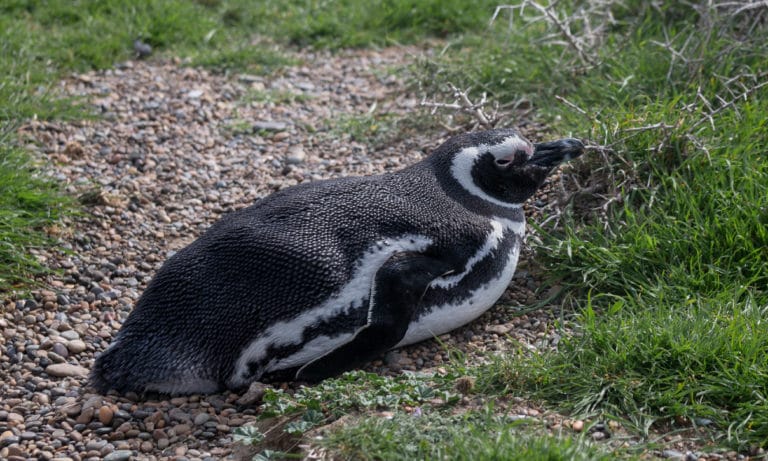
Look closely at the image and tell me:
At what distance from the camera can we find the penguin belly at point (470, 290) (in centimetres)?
334

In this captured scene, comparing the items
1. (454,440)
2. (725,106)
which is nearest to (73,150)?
(454,440)

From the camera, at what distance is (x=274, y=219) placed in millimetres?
3225

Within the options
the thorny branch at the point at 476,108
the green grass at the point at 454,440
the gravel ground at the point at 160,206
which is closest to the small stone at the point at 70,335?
the gravel ground at the point at 160,206

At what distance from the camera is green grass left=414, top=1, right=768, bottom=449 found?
2.94 m

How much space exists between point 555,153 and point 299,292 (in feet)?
4.21

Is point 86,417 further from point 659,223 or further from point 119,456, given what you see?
point 659,223

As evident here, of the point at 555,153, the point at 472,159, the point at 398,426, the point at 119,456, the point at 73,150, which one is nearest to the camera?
the point at 398,426

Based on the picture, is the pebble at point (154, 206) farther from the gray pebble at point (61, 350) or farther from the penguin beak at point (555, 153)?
the penguin beak at point (555, 153)

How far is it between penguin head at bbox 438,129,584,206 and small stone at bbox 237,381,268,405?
1.12 m

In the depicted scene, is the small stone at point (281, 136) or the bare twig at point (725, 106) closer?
the bare twig at point (725, 106)

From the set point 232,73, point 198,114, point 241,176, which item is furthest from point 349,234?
point 232,73

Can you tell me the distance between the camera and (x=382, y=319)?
314cm

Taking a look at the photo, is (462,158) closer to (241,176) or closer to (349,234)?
(349,234)

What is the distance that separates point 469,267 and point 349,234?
0.49 m
